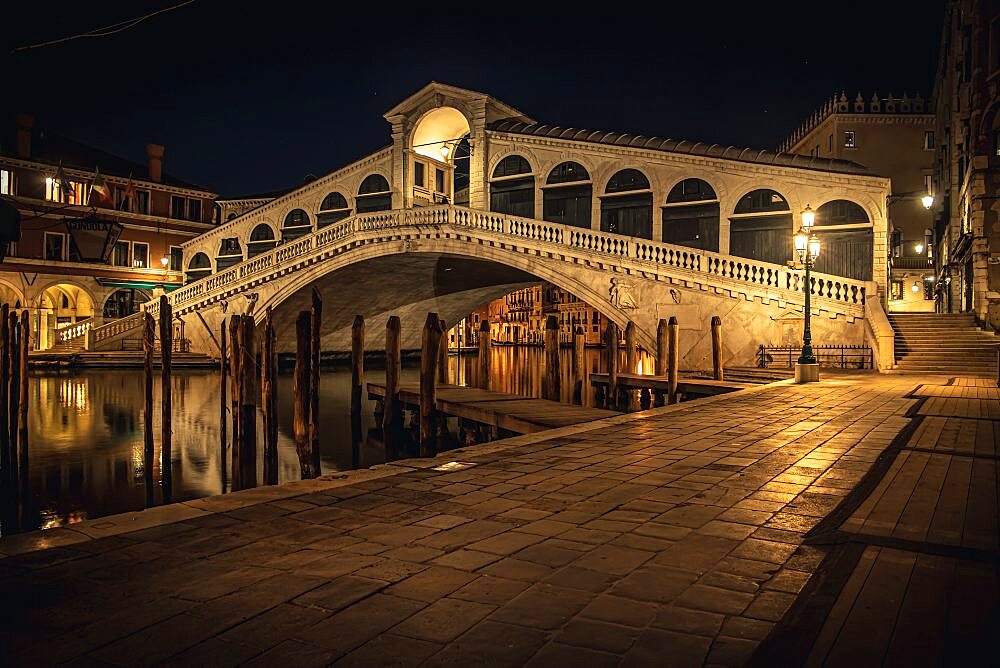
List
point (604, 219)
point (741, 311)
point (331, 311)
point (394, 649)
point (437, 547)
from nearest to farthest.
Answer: point (394, 649)
point (437, 547)
point (741, 311)
point (604, 219)
point (331, 311)

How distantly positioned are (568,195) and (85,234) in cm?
1990

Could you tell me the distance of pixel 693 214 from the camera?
69.5ft

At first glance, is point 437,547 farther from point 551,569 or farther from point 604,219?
point 604,219

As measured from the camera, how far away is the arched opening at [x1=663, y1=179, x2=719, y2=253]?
68.5 feet

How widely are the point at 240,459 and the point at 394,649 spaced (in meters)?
8.51

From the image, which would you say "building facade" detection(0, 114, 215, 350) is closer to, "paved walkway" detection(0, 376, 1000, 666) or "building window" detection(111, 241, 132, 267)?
"building window" detection(111, 241, 132, 267)

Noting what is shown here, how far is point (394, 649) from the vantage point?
6.61ft

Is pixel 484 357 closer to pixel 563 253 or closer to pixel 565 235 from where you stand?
pixel 563 253

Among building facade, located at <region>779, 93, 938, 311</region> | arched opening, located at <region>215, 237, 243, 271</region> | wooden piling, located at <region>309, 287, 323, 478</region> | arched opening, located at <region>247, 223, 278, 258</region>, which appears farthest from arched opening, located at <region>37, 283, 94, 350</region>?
building facade, located at <region>779, 93, 938, 311</region>

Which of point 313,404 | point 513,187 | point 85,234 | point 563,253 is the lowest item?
point 313,404

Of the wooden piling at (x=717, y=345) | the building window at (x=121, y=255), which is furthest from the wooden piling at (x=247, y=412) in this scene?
the building window at (x=121, y=255)

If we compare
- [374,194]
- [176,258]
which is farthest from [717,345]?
[176,258]

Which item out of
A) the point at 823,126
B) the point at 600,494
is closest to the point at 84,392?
the point at 600,494

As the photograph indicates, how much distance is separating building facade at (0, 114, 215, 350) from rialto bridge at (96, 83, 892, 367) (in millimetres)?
4920
